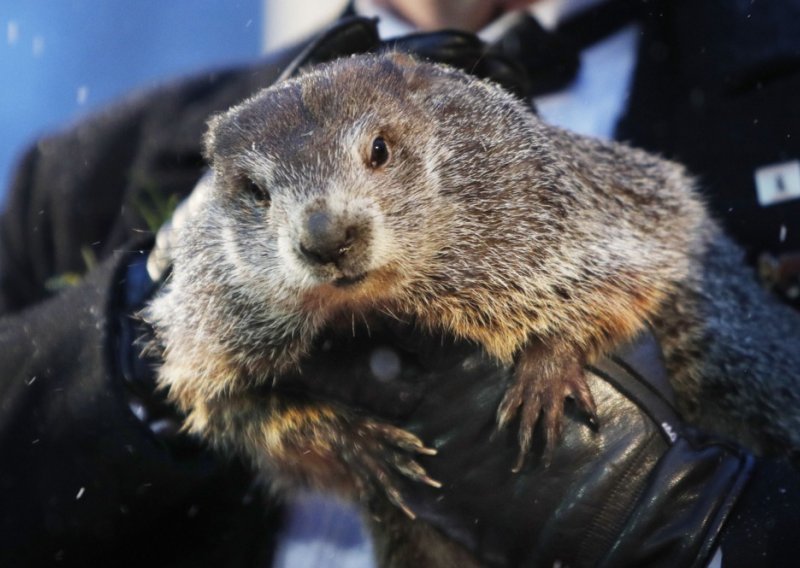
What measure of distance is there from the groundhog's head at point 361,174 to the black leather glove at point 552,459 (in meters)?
0.29

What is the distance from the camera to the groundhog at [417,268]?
6.18 ft

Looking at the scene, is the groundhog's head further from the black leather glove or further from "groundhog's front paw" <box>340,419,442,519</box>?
"groundhog's front paw" <box>340,419,442,519</box>

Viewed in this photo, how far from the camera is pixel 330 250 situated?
167 centimetres

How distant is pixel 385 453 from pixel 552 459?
44 centimetres

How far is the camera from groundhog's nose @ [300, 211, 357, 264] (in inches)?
65.3

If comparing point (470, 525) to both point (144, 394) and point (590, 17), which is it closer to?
point (144, 394)

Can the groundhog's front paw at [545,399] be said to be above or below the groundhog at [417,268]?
below

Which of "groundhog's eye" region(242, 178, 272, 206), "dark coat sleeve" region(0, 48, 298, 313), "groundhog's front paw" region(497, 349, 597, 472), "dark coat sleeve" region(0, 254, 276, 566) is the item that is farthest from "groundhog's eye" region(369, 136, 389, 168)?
"dark coat sleeve" region(0, 48, 298, 313)

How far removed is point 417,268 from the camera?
1.97m

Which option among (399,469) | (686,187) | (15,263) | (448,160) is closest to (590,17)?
(686,187)

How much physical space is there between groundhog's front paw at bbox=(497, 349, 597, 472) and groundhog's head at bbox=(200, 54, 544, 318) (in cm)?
37

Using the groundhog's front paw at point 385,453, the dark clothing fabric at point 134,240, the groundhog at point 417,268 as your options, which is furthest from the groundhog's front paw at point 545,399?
the dark clothing fabric at point 134,240

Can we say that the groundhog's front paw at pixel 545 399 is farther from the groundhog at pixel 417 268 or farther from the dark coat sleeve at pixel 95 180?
the dark coat sleeve at pixel 95 180

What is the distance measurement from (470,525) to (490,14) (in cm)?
228
